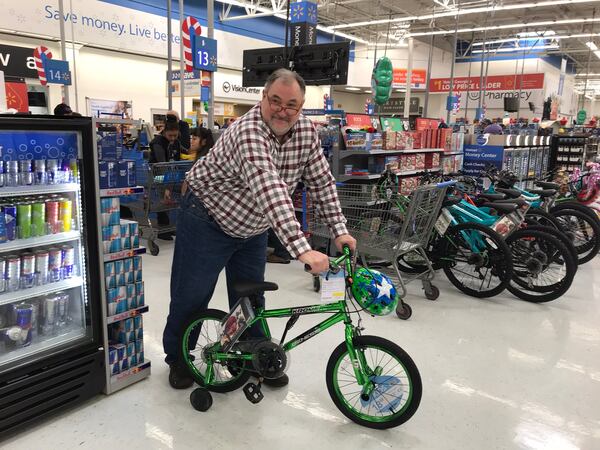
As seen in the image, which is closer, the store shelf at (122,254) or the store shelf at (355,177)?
the store shelf at (122,254)

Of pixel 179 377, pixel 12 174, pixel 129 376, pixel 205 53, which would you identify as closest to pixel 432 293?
pixel 179 377

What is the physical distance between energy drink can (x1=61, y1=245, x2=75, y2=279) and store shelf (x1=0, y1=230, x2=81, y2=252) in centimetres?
6

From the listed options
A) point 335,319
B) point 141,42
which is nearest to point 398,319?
point 335,319

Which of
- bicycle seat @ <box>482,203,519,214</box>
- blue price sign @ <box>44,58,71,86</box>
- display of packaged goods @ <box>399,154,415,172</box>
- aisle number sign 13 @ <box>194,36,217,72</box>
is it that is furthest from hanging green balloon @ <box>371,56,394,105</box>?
blue price sign @ <box>44,58,71,86</box>

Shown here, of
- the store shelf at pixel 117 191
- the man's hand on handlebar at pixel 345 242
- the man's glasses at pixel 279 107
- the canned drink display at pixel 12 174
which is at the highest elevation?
the man's glasses at pixel 279 107

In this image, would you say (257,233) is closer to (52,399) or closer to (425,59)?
(52,399)

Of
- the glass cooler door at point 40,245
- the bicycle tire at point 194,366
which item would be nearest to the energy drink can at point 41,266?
the glass cooler door at point 40,245

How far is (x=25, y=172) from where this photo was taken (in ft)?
7.70

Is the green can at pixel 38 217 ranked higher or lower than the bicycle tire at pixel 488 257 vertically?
higher

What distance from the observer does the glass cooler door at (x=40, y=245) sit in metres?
2.34

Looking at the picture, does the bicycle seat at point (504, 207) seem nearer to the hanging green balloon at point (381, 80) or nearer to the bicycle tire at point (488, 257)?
the bicycle tire at point (488, 257)

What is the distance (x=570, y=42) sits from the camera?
23.4 m

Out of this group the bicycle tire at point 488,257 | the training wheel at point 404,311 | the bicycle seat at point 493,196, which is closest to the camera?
the training wheel at point 404,311

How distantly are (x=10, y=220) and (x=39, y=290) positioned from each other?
389 millimetres
